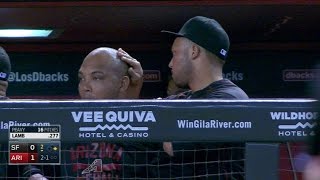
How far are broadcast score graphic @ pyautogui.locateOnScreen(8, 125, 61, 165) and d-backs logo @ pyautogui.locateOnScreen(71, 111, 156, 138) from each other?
0.10 m

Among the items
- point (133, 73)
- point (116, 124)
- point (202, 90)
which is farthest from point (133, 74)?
point (116, 124)

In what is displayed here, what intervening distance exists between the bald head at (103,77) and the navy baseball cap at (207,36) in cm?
41

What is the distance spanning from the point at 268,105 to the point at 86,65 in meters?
0.99

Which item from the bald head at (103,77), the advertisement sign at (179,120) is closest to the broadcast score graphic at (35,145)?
the advertisement sign at (179,120)

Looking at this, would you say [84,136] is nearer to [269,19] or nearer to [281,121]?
[281,121]

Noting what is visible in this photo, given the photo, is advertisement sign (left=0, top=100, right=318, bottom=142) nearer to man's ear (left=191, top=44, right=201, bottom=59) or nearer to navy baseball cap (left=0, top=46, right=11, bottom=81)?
man's ear (left=191, top=44, right=201, bottom=59)

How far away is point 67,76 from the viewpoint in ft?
25.6

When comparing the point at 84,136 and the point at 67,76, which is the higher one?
the point at 67,76

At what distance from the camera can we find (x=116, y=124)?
11.3 feet

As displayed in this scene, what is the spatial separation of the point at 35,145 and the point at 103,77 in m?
0.73

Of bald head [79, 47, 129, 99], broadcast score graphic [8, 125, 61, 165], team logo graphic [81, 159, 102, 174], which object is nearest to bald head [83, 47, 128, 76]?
bald head [79, 47, 129, 99]

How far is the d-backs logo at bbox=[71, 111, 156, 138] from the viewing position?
3451 mm

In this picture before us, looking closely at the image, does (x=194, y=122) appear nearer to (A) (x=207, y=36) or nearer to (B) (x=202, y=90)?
(B) (x=202, y=90)

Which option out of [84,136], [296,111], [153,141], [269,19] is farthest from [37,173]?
[269,19]
